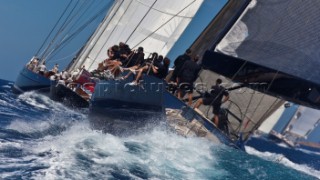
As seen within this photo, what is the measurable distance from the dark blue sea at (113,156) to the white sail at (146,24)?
8.28 m

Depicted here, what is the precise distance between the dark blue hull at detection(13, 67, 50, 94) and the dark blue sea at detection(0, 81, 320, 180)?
9.28 m

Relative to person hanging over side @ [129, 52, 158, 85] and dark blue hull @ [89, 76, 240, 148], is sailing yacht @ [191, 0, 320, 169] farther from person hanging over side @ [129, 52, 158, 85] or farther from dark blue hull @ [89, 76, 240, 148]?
dark blue hull @ [89, 76, 240, 148]

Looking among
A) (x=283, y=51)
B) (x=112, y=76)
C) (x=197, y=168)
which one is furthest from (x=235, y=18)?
(x=197, y=168)

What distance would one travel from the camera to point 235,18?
332 inches

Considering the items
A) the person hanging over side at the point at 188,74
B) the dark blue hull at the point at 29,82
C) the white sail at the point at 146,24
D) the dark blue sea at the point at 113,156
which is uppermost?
the white sail at the point at 146,24

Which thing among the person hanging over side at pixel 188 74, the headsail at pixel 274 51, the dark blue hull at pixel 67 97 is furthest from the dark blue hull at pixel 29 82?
the headsail at pixel 274 51

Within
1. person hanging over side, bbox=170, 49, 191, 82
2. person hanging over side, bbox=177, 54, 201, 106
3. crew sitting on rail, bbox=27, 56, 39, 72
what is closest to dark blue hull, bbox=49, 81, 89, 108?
crew sitting on rail, bbox=27, 56, 39, 72

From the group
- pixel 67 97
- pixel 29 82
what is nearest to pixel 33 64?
pixel 29 82

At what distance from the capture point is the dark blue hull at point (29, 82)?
1797 centimetres

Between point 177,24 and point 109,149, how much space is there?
1058 centimetres

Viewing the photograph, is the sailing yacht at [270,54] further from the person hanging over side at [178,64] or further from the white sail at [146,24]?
the white sail at [146,24]

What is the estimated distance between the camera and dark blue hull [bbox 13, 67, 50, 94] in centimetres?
1797

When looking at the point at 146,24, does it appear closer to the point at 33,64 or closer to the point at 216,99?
the point at 33,64

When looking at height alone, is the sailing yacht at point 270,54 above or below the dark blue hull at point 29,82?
above
